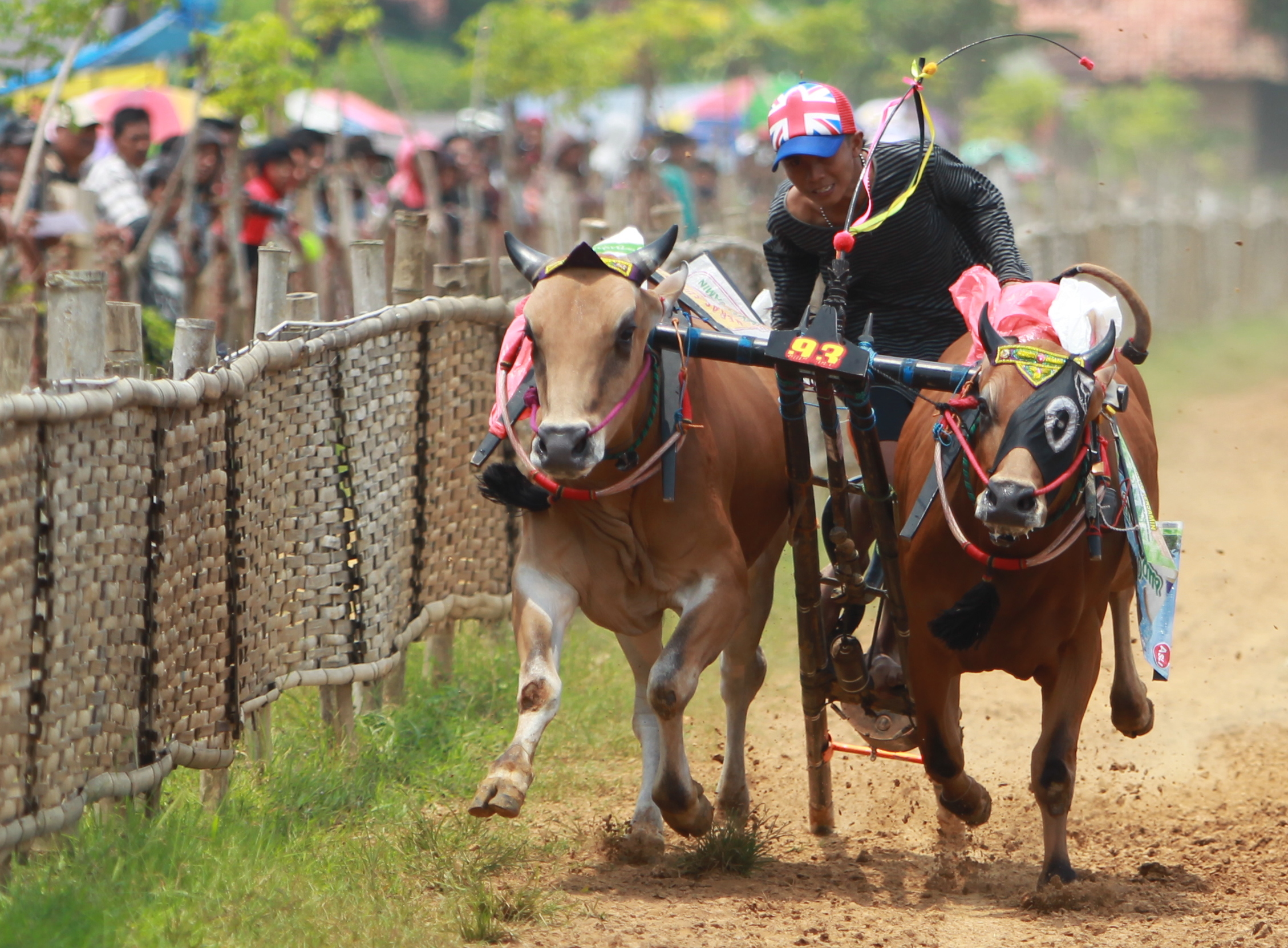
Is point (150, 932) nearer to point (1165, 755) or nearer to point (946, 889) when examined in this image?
point (946, 889)

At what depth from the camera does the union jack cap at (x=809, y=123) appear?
5.42 meters

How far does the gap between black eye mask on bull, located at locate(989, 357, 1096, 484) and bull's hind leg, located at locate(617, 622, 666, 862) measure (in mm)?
1430

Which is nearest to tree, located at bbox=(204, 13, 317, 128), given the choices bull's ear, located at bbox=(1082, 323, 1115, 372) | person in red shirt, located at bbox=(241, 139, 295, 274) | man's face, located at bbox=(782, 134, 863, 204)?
person in red shirt, located at bbox=(241, 139, 295, 274)

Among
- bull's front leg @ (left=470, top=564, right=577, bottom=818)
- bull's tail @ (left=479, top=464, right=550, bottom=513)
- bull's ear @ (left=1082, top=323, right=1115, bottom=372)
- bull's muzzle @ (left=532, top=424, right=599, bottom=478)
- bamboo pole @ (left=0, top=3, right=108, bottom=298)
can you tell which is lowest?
bull's front leg @ (left=470, top=564, right=577, bottom=818)

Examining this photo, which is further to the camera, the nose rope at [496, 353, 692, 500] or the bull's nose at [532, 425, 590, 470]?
the nose rope at [496, 353, 692, 500]

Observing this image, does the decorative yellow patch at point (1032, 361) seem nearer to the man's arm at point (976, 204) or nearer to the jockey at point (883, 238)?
the jockey at point (883, 238)

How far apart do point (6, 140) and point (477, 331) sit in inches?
165

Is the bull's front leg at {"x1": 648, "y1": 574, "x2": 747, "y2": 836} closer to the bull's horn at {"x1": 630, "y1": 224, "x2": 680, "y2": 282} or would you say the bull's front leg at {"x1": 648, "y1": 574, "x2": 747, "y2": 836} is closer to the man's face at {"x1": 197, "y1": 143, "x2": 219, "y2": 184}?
the bull's horn at {"x1": 630, "y1": 224, "x2": 680, "y2": 282}

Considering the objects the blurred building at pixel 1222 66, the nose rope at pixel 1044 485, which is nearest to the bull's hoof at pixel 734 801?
the nose rope at pixel 1044 485

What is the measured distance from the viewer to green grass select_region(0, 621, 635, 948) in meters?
4.06

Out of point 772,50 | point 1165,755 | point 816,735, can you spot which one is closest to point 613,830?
point 816,735

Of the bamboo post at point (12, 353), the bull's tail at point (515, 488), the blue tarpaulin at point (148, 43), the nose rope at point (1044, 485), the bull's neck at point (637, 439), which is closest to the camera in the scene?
the bamboo post at point (12, 353)

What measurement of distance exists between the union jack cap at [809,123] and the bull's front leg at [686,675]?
1435mm

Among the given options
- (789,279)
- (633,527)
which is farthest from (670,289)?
(789,279)
